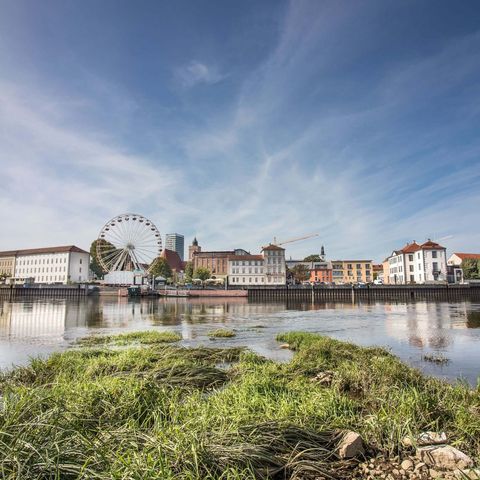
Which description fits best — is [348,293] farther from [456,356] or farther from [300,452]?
[300,452]

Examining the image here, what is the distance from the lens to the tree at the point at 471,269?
10088cm

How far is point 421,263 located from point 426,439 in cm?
10714

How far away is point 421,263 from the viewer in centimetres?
10175

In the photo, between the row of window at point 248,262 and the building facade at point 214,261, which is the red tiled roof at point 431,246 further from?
the building facade at point 214,261

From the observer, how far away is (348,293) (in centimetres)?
9006

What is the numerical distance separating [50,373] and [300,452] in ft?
30.6

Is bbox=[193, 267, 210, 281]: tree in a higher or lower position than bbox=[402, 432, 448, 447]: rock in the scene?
higher

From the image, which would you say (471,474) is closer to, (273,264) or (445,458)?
(445,458)

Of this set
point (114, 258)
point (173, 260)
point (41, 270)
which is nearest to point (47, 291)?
point (114, 258)

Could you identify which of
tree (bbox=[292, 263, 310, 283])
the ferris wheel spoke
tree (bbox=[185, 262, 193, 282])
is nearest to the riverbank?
the ferris wheel spoke

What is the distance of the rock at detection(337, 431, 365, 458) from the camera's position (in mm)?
5098

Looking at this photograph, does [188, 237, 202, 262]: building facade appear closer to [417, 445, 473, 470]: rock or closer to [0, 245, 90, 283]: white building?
[0, 245, 90, 283]: white building

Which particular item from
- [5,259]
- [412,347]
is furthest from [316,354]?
[5,259]

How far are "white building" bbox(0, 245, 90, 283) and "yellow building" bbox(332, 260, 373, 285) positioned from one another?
94475 mm
